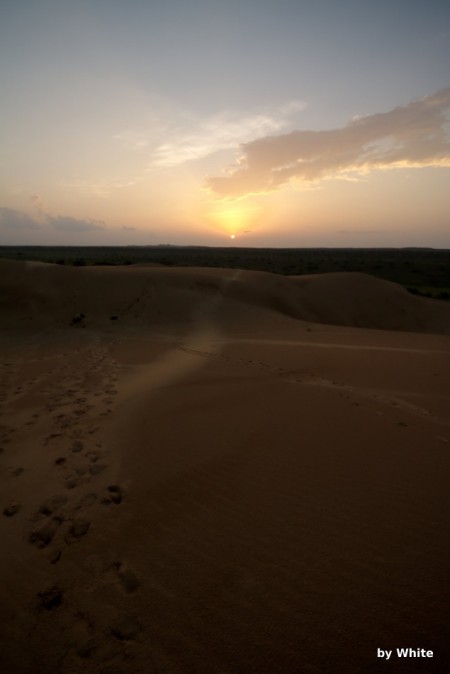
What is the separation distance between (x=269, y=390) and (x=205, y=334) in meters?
5.58

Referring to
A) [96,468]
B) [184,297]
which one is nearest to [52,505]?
[96,468]

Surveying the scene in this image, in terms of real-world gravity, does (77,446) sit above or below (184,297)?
below

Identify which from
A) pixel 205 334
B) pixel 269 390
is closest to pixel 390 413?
pixel 269 390

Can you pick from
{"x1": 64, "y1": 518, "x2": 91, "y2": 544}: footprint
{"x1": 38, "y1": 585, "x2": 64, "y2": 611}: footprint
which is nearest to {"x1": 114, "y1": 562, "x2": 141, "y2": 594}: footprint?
{"x1": 38, "y1": 585, "x2": 64, "y2": 611}: footprint

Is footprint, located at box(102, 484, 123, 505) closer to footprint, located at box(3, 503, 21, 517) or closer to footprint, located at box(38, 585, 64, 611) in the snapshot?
footprint, located at box(3, 503, 21, 517)

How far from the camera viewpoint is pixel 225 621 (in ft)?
6.29

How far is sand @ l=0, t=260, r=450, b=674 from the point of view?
1835mm

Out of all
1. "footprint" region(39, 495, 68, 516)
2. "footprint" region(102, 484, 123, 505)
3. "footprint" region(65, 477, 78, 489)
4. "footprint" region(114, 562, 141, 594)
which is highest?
"footprint" region(114, 562, 141, 594)

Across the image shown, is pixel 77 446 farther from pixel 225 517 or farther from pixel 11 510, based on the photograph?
pixel 225 517

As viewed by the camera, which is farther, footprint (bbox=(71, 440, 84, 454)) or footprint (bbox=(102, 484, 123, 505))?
footprint (bbox=(71, 440, 84, 454))

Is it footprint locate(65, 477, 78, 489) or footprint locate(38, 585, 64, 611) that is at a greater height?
footprint locate(38, 585, 64, 611)

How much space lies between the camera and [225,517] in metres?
2.72

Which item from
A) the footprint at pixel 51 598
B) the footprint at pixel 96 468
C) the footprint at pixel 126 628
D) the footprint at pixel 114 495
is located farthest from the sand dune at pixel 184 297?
the footprint at pixel 126 628

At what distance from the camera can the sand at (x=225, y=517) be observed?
1.83m
